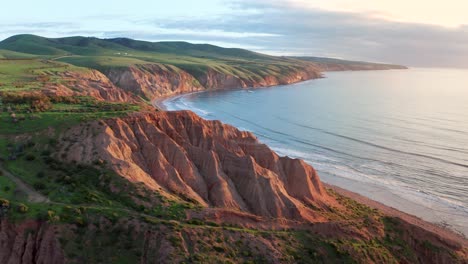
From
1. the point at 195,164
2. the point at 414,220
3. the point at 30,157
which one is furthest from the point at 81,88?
the point at 414,220

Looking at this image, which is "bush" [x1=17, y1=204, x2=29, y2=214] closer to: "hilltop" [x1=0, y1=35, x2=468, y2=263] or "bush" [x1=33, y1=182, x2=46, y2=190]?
"hilltop" [x1=0, y1=35, x2=468, y2=263]

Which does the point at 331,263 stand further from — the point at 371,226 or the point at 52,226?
the point at 52,226

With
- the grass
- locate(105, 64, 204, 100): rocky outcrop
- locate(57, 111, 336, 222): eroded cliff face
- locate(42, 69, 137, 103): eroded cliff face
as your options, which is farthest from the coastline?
locate(105, 64, 204, 100): rocky outcrop

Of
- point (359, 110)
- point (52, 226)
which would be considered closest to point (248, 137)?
point (52, 226)

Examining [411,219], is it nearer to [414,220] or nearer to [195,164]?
[414,220]

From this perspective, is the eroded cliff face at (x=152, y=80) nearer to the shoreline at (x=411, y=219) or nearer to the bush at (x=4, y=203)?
the shoreline at (x=411, y=219)
